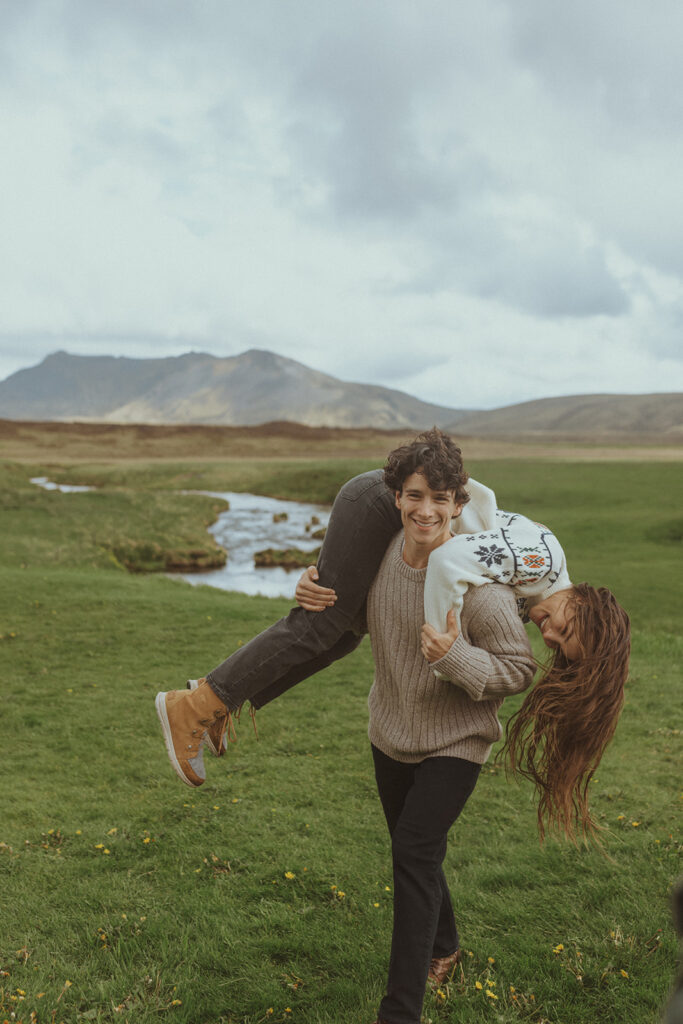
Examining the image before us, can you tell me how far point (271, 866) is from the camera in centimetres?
598

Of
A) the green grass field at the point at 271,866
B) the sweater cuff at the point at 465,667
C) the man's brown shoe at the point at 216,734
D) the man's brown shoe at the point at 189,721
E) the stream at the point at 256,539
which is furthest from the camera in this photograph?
the stream at the point at 256,539

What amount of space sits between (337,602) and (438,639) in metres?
0.75

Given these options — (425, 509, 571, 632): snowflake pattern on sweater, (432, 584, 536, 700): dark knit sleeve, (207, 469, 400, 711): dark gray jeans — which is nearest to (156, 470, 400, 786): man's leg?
(207, 469, 400, 711): dark gray jeans

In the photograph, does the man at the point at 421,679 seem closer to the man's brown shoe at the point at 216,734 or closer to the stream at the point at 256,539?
the man's brown shoe at the point at 216,734

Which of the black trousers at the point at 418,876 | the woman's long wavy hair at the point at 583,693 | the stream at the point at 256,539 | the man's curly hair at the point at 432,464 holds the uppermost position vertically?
the man's curly hair at the point at 432,464

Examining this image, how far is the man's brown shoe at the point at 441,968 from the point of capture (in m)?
4.41

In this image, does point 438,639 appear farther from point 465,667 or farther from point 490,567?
point 490,567

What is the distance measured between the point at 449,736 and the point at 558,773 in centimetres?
59

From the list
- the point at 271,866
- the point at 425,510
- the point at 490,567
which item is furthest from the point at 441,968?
the point at 425,510

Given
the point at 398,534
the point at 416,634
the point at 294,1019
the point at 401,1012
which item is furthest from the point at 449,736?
the point at 294,1019

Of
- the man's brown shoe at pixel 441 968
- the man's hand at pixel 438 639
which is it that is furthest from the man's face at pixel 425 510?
the man's brown shoe at pixel 441 968

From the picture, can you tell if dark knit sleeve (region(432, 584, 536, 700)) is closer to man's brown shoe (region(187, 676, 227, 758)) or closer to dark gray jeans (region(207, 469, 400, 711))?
dark gray jeans (region(207, 469, 400, 711))

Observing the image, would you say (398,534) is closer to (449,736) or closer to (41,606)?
(449,736)

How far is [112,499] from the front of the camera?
3856 centimetres
